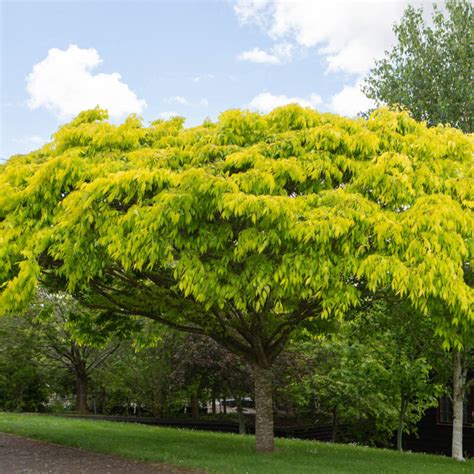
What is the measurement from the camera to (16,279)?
9852 mm

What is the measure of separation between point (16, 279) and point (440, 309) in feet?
22.6

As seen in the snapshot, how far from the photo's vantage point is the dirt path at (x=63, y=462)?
11.6m

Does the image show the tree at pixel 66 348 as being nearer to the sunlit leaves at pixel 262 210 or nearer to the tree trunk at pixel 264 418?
the tree trunk at pixel 264 418

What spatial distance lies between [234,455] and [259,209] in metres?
6.94

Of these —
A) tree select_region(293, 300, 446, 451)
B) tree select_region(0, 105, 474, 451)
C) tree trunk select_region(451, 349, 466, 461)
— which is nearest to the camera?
tree select_region(0, 105, 474, 451)

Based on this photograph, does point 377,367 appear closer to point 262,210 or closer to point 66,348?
point 262,210

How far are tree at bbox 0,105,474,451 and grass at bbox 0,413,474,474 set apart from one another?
135 inches

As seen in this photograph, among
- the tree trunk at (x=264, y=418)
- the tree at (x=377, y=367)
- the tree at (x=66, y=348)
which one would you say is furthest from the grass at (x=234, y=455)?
the tree at (x=66, y=348)

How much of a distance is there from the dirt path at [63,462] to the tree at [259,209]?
363cm

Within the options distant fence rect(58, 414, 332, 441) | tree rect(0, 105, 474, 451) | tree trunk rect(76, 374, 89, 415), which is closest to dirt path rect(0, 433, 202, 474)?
tree rect(0, 105, 474, 451)

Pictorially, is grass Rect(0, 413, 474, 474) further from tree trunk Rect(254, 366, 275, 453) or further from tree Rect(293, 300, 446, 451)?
tree Rect(293, 300, 446, 451)

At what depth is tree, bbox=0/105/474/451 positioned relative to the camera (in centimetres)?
889

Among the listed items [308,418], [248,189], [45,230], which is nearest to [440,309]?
[248,189]

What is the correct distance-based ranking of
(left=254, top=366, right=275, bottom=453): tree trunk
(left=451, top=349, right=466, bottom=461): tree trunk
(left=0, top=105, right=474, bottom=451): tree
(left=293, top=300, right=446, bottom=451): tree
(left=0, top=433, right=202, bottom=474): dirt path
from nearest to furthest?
(left=0, top=105, right=474, bottom=451): tree
(left=0, top=433, right=202, bottom=474): dirt path
(left=254, top=366, right=275, bottom=453): tree trunk
(left=451, top=349, right=466, bottom=461): tree trunk
(left=293, top=300, right=446, bottom=451): tree
